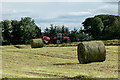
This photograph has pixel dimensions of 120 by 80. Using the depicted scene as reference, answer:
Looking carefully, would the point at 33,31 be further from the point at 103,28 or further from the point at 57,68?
the point at 57,68

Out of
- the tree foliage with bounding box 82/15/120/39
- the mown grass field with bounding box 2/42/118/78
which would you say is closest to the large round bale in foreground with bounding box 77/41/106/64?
the mown grass field with bounding box 2/42/118/78

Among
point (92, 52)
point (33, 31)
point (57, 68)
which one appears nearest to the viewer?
point (57, 68)

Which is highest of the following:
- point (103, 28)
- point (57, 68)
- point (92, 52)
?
point (103, 28)

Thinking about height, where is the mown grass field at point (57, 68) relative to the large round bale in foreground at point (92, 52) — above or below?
below

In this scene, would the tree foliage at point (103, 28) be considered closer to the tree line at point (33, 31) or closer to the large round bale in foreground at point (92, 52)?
the tree line at point (33, 31)

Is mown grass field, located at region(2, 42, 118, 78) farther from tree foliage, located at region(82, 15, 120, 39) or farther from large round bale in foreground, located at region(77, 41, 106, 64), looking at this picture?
tree foliage, located at region(82, 15, 120, 39)

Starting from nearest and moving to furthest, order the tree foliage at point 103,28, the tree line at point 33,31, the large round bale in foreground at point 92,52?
the large round bale in foreground at point 92,52 → the tree foliage at point 103,28 → the tree line at point 33,31

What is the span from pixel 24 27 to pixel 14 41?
6.37 meters

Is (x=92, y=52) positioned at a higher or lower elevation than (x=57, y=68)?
higher

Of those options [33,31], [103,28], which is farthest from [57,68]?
[103,28]

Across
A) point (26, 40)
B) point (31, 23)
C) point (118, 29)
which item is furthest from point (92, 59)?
point (31, 23)

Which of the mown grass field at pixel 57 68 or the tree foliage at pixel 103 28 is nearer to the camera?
the mown grass field at pixel 57 68

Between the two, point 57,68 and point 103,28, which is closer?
point 57,68

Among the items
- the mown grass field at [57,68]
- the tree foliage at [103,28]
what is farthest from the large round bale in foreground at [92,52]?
the tree foliage at [103,28]
